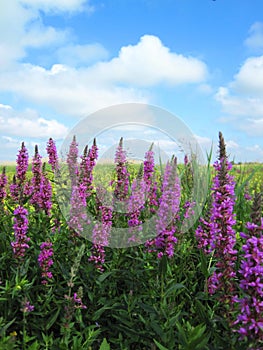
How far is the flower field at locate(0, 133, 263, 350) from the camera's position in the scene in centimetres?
301

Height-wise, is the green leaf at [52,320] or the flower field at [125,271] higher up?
the flower field at [125,271]

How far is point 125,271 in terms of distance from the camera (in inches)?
160

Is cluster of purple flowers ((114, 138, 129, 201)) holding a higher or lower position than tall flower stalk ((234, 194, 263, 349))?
higher

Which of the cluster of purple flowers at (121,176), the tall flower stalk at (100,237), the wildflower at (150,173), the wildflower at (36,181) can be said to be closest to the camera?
the tall flower stalk at (100,237)

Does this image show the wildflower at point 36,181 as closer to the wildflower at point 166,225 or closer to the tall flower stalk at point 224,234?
the wildflower at point 166,225

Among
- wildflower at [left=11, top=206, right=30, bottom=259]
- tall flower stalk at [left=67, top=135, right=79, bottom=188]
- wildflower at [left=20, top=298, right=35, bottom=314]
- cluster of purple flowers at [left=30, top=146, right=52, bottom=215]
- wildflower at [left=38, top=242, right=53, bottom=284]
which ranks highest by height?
tall flower stalk at [left=67, top=135, right=79, bottom=188]

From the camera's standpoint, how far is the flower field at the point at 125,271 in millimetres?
3008

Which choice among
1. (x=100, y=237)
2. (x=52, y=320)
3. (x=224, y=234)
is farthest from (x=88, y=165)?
(x=224, y=234)

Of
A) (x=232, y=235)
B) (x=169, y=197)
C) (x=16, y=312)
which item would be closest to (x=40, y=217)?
(x=16, y=312)

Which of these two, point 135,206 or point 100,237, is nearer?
point 100,237

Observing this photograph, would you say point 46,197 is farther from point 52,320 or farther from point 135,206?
point 52,320

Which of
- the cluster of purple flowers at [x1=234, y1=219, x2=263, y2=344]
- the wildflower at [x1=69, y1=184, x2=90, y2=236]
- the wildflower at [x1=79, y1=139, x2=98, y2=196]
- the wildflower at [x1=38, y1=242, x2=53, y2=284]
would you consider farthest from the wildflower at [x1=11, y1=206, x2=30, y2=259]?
the cluster of purple flowers at [x1=234, y1=219, x2=263, y2=344]

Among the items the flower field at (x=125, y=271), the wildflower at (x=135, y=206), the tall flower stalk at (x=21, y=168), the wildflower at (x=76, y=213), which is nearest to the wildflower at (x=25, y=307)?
the flower field at (x=125, y=271)

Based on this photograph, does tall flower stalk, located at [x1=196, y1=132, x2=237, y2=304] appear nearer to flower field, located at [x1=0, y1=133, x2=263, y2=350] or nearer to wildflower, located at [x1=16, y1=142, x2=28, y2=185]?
flower field, located at [x1=0, y1=133, x2=263, y2=350]
